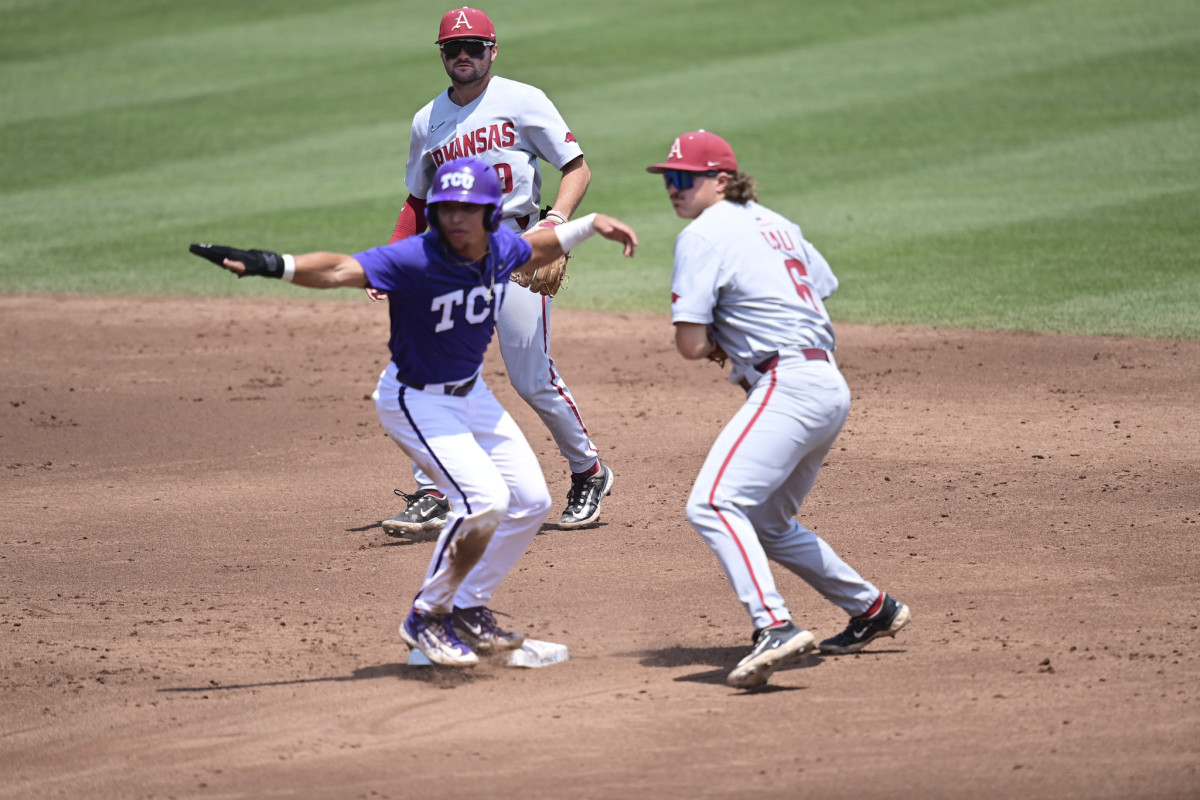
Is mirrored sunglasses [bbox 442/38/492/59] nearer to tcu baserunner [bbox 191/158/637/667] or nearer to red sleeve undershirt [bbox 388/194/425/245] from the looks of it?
red sleeve undershirt [bbox 388/194/425/245]

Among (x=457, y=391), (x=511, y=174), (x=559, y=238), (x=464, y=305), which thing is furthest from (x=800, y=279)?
(x=511, y=174)

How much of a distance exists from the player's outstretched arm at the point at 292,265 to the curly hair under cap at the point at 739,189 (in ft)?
4.52

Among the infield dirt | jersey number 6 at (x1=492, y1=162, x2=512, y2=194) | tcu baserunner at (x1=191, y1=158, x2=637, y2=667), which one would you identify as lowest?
the infield dirt

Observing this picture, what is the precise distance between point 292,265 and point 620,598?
216 cm

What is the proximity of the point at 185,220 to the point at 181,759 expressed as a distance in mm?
12443

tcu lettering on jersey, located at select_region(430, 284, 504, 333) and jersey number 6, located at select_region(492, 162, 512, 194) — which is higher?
jersey number 6, located at select_region(492, 162, 512, 194)

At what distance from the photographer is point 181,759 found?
448 cm

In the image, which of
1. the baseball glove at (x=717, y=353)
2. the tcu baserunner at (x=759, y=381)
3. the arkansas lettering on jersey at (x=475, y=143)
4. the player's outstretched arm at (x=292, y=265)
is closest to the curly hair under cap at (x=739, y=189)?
the tcu baserunner at (x=759, y=381)

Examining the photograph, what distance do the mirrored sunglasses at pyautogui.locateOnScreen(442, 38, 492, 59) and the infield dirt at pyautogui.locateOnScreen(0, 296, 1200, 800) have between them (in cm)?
244

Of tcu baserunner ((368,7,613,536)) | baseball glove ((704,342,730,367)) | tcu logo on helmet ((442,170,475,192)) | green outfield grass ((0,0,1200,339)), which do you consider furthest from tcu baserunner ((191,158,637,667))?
green outfield grass ((0,0,1200,339))

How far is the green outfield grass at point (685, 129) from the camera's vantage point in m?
13.7

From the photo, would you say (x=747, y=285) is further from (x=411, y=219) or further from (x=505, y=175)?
(x=411, y=219)

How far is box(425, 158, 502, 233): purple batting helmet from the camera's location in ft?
16.4

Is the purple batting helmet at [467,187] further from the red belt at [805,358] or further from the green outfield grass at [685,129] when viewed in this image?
the green outfield grass at [685,129]
